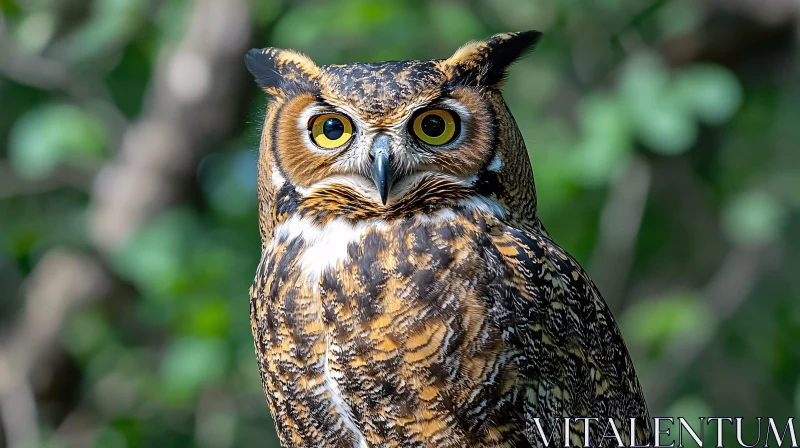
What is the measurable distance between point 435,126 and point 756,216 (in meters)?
2.36

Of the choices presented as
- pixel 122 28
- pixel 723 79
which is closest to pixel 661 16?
pixel 723 79

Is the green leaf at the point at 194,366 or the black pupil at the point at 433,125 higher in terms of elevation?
the black pupil at the point at 433,125

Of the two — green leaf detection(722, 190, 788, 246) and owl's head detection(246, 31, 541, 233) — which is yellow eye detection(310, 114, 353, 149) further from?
green leaf detection(722, 190, 788, 246)

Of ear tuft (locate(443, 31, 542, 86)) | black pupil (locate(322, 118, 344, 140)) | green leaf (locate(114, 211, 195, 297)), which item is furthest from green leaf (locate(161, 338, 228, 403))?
ear tuft (locate(443, 31, 542, 86))

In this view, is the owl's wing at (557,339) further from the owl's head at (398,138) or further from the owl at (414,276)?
the owl's head at (398,138)

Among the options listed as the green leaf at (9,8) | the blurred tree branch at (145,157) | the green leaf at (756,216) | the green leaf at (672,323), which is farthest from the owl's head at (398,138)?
the blurred tree branch at (145,157)

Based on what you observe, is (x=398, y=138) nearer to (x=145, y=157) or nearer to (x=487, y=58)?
(x=487, y=58)

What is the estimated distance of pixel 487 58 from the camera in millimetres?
1753

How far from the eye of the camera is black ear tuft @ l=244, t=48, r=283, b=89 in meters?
1.85

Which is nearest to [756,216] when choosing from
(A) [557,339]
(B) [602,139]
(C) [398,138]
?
(B) [602,139]

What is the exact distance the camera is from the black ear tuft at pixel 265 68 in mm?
1847

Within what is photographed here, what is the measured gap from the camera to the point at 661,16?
407 cm

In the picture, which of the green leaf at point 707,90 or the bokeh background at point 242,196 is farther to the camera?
the bokeh background at point 242,196

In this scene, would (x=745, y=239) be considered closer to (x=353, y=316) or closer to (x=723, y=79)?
(x=723, y=79)
